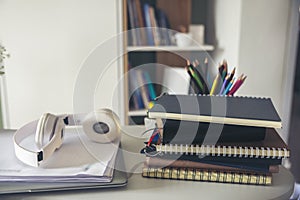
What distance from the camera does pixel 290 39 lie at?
1.71 meters

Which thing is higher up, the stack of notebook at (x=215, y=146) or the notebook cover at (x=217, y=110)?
the notebook cover at (x=217, y=110)

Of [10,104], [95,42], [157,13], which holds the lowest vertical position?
[10,104]

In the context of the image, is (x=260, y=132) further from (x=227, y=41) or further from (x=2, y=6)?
(x=2, y=6)

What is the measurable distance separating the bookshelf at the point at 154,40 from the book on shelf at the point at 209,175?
3.92 feet

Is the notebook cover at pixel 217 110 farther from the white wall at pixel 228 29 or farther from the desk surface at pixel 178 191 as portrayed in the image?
the white wall at pixel 228 29

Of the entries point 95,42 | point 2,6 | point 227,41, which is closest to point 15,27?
point 2,6

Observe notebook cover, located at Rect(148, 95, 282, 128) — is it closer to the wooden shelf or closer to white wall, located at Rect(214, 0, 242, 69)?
white wall, located at Rect(214, 0, 242, 69)

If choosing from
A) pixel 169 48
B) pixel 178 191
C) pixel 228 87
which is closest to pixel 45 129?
pixel 178 191

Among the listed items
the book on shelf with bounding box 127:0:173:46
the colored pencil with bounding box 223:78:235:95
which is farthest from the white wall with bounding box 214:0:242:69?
the colored pencil with bounding box 223:78:235:95

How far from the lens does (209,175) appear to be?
2.18 ft

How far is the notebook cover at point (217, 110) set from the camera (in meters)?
0.64

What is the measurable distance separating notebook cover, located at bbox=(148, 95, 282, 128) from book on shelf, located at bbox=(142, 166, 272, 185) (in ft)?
0.32

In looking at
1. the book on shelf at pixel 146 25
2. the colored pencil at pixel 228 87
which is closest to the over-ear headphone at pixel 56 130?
the colored pencil at pixel 228 87

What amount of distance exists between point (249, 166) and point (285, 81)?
1.25 metres
